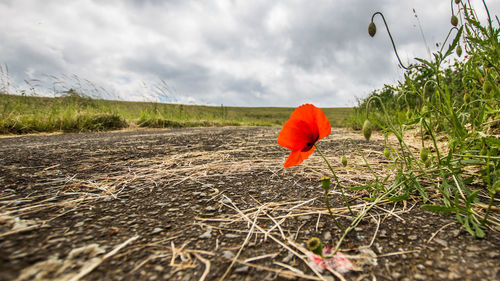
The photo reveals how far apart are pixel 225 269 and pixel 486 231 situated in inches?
31.8

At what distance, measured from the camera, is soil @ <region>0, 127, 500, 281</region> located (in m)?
0.57

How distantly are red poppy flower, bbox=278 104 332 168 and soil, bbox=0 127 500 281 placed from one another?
21 centimetres

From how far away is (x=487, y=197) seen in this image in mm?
946

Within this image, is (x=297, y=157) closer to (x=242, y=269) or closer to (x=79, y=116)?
(x=242, y=269)

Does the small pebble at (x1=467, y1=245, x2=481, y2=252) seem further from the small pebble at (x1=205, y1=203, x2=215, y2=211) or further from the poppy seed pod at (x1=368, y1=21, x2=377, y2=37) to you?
the poppy seed pod at (x1=368, y1=21, x2=377, y2=37)

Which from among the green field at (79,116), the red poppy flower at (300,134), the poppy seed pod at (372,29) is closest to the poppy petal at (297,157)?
the red poppy flower at (300,134)

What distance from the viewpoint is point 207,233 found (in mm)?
771

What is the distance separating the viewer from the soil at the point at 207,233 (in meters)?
0.57

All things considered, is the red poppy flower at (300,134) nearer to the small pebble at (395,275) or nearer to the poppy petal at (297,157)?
the poppy petal at (297,157)

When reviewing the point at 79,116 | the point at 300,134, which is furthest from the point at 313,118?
the point at 79,116

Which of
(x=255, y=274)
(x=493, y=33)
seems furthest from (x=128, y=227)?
(x=493, y=33)

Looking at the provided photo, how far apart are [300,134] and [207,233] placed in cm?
55

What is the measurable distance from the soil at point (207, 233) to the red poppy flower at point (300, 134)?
21 centimetres

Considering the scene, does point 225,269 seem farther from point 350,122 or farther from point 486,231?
point 350,122
